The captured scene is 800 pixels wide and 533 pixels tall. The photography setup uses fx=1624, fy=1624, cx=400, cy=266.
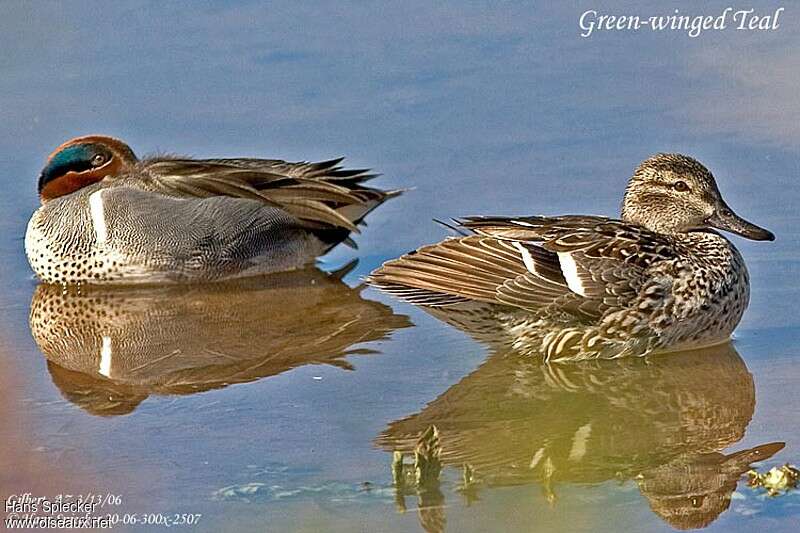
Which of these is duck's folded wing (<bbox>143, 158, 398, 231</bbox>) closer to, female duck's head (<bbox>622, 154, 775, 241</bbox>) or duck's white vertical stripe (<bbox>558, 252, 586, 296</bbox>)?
female duck's head (<bbox>622, 154, 775, 241</bbox>)

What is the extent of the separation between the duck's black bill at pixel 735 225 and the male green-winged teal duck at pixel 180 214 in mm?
2261

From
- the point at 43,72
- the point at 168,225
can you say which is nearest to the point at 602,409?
the point at 168,225

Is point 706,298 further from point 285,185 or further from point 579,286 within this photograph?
point 285,185

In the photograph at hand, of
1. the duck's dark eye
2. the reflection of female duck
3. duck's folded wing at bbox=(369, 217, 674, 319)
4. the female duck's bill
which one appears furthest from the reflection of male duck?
the female duck's bill

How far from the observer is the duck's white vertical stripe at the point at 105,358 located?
7973mm

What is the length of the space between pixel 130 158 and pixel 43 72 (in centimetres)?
209

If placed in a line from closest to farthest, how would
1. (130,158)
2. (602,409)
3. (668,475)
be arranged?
(668,475), (602,409), (130,158)

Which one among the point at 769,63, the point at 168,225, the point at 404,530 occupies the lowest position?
the point at 404,530

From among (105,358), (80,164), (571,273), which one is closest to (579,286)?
(571,273)

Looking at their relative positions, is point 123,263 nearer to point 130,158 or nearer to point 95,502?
point 130,158

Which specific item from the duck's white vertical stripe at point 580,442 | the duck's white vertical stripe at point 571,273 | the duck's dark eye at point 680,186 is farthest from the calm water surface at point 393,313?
the duck's dark eye at point 680,186

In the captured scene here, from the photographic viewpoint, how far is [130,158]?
10172 millimetres

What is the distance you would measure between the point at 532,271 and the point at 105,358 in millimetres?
2191

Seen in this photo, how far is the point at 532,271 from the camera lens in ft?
26.1
